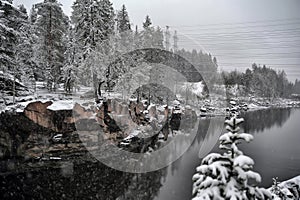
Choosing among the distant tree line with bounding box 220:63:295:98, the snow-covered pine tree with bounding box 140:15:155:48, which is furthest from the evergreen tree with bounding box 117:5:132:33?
the distant tree line with bounding box 220:63:295:98

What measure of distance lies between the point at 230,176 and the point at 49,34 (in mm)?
30103

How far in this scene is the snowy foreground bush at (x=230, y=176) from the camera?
3977 millimetres

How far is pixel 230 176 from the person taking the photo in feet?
13.8

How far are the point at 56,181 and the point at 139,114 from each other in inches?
603

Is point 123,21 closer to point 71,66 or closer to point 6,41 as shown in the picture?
point 71,66

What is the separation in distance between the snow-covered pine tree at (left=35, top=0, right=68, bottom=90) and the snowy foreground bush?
2892 centimetres

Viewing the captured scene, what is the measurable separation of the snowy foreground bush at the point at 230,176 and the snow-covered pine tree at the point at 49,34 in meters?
28.9

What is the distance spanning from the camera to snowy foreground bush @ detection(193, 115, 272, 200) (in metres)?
3.98

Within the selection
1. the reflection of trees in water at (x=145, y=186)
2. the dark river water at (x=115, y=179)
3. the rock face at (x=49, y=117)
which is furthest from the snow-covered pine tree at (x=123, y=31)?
the reflection of trees in water at (x=145, y=186)

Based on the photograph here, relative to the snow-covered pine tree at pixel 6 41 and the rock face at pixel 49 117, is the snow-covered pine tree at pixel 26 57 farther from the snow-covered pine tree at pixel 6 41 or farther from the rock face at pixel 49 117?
the rock face at pixel 49 117

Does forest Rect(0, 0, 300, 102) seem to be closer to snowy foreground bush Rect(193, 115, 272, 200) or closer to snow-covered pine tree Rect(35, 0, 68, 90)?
snow-covered pine tree Rect(35, 0, 68, 90)

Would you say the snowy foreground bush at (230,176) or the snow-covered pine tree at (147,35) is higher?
the snow-covered pine tree at (147,35)

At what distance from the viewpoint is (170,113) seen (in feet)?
130

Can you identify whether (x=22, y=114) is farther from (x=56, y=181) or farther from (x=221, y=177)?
(x=221, y=177)
